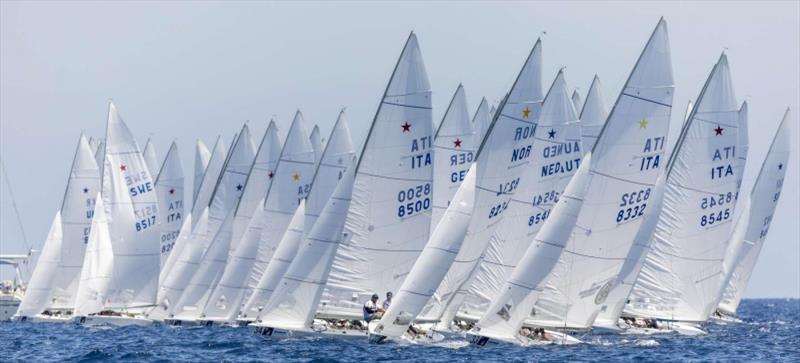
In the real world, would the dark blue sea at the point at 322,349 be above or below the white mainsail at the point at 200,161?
below

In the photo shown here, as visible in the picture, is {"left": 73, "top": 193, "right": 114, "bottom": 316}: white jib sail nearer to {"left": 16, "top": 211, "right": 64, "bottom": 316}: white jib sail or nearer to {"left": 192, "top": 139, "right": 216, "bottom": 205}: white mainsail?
A: {"left": 16, "top": 211, "right": 64, "bottom": 316}: white jib sail

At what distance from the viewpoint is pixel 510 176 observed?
50062 millimetres

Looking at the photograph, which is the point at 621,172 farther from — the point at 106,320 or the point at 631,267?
the point at 106,320

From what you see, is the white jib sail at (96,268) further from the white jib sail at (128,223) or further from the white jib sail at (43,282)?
the white jib sail at (43,282)

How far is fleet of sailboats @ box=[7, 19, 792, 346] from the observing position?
4584 cm

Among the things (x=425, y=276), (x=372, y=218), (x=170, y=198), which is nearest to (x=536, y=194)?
(x=372, y=218)

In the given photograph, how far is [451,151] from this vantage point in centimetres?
5184

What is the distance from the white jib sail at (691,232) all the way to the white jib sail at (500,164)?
256 inches

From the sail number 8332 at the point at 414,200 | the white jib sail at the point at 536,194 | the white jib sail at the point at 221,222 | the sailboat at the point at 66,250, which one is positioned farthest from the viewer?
the sailboat at the point at 66,250

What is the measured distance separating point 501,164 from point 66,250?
23659 mm

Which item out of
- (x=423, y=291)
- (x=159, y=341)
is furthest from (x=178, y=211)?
(x=423, y=291)

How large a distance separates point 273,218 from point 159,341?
39.9 ft

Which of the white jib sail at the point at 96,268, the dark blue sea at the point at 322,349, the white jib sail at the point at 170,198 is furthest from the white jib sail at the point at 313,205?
the white jib sail at the point at 170,198

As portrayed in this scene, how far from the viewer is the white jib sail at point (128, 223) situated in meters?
61.6
